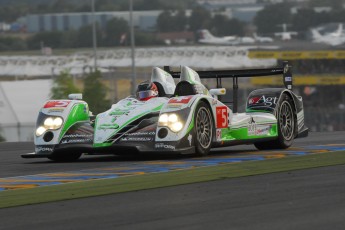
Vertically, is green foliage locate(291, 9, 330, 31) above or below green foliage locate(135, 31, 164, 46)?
above

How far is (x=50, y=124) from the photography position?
52.1ft

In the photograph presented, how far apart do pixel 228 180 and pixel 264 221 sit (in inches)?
121

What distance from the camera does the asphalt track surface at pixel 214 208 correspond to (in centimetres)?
911

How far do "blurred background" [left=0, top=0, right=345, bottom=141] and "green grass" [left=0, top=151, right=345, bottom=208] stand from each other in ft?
84.5

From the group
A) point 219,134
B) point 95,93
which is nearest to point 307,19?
point 95,93

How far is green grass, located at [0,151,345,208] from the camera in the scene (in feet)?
36.7

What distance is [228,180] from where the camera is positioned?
39.9ft

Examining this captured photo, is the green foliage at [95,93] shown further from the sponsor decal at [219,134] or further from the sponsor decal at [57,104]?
the sponsor decal at [219,134]

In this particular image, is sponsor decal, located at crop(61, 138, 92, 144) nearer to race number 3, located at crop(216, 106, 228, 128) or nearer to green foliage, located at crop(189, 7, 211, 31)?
race number 3, located at crop(216, 106, 228, 128)

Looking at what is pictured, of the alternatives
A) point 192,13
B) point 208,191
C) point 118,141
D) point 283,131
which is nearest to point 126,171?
point 118,141

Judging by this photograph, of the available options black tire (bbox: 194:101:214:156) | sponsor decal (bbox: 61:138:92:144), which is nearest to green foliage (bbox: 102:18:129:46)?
black tire (bbox: 194:101:214:156)

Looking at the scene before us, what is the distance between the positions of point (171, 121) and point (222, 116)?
1.15 meters

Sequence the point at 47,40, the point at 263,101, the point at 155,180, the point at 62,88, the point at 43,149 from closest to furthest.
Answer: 1. the point at 155,180
2. the point at 43,149
3. the point at 263,101
4. the point at 62,88
5. the point at 47,40

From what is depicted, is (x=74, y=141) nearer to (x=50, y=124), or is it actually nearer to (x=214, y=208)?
(x=50, y=124)
